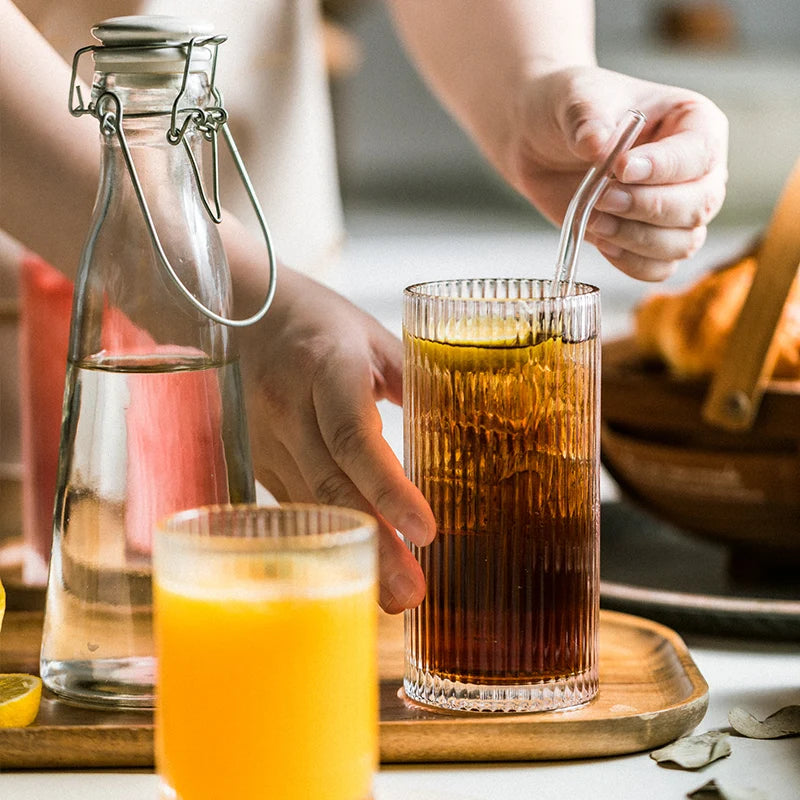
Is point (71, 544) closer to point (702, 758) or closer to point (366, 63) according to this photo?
point (702, 758)

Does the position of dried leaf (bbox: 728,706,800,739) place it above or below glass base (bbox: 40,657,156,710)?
below

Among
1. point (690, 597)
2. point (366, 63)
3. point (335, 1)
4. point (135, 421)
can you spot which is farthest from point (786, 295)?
point (366, 63)

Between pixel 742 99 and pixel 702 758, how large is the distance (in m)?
3.64

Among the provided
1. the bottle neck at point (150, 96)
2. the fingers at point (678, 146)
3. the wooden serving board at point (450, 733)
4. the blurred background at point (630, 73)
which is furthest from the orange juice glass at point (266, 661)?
the blurred background at point (630, 73)

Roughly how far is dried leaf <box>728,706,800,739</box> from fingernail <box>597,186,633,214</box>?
0.31 metres

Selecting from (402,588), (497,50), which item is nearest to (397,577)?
(402,588)

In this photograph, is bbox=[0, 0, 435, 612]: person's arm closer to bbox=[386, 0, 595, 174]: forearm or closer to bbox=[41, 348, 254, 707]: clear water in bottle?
bbox=[41, 348, 254, 707]: clear water in bottle

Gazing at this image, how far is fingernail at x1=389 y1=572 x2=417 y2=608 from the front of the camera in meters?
0.72

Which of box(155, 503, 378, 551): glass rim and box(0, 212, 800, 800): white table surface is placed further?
box(0, 212, 800, 800): white table surface

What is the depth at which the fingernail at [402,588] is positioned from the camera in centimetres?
72

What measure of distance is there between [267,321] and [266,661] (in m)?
0.33

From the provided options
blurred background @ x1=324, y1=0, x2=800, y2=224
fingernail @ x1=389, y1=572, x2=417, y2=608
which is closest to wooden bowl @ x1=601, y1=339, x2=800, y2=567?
fingernail @ x1=389, y1=572, x2=417, y2=608

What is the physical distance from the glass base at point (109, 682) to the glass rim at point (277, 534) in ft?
0.55

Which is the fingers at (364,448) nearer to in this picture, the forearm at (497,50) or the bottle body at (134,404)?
the bottle body at (134,404)
